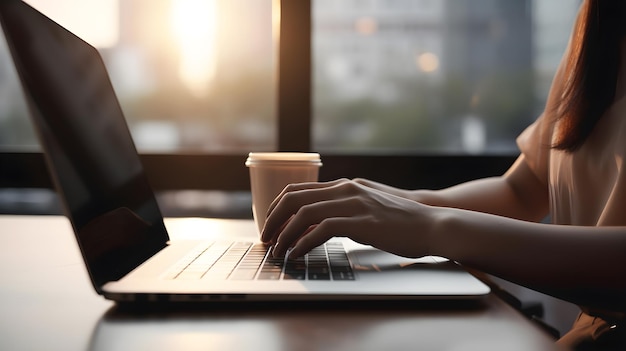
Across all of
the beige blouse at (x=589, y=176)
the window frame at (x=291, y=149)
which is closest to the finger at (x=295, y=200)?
the beige blouse at (x=589, y=176)

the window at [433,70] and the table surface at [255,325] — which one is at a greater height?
the window at [433,70]

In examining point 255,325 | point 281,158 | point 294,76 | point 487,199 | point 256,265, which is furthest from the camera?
point 294,76

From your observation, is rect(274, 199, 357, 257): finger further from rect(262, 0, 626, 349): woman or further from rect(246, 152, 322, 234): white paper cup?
rect(246, 152, 322, 234): white paper cup

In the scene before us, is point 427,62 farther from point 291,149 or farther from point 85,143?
point 85,143

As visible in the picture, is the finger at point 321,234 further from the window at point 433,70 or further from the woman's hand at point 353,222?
the window at point 433,70

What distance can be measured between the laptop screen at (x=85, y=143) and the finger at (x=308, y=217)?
154 millimetres

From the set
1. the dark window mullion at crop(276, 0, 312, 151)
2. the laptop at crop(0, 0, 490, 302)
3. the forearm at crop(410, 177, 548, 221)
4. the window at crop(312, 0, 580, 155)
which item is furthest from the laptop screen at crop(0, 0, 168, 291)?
the window at crop(312, 0, 580, 155)

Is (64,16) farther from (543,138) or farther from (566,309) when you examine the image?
(566,309)

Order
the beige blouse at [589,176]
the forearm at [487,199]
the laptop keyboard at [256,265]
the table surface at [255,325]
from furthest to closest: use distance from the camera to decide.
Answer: the forearm at [487,199] < the beige blouse at [589,176] < the laptop keyboard at [256,265] < the table surface at [255,325]

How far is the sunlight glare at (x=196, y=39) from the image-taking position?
1.41m

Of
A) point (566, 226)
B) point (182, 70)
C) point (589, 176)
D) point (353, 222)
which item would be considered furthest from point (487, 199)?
point (182, 70)

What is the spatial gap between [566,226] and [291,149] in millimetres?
940

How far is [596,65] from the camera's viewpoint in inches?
27.9

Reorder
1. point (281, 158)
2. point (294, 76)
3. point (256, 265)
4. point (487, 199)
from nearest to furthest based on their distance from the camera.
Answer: point (256, 265) < point (281, 158) < point (487, 199) < point (294, 76)
